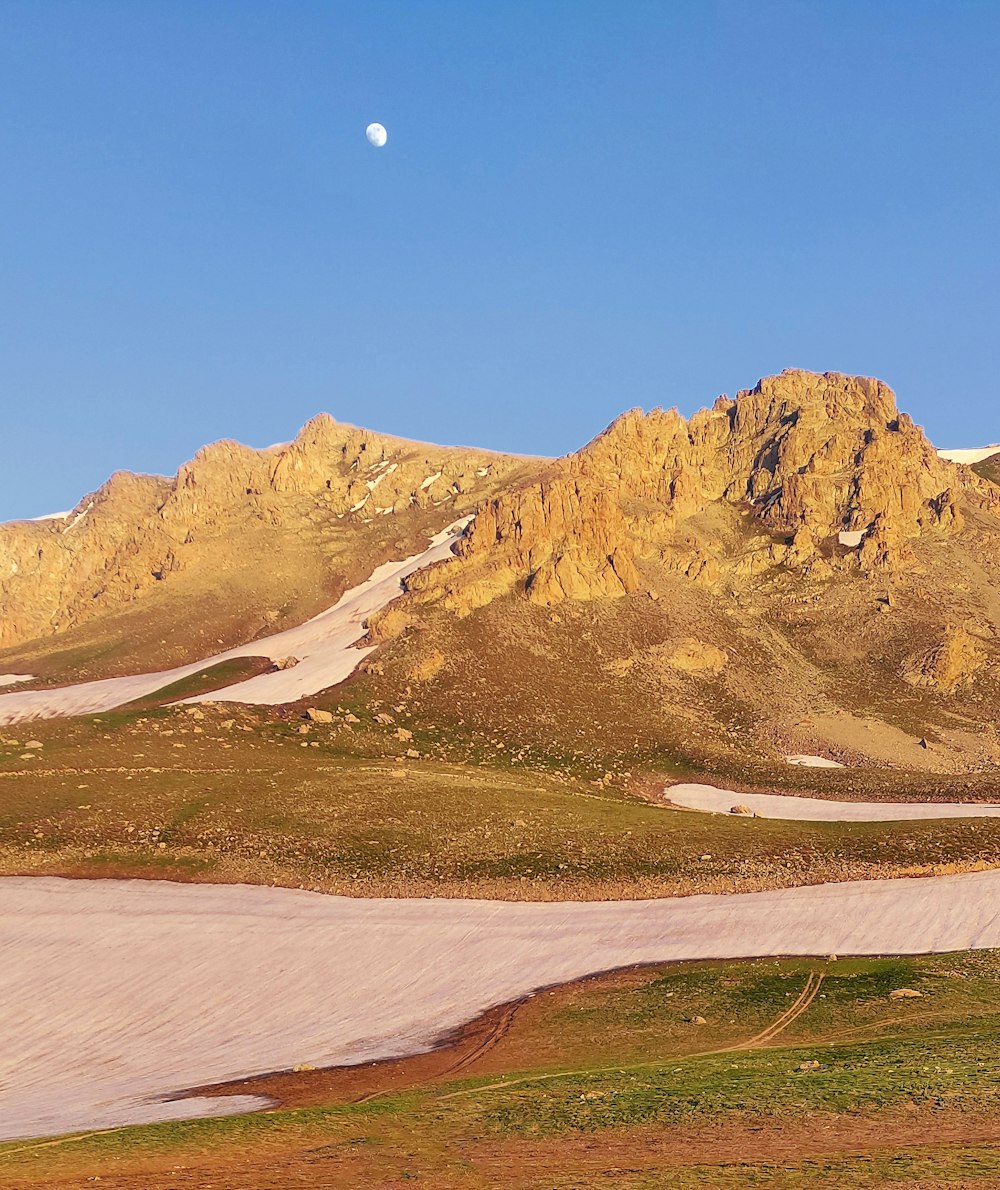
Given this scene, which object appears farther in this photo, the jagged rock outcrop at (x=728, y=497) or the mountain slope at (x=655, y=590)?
the jagged rock outcrop at (x=728, y=497)

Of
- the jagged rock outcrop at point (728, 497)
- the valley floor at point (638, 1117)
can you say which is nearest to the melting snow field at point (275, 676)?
the jagged rock outcrop at point (728, 497)

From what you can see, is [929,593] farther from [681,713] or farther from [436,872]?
[436,872]

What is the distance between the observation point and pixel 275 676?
125m

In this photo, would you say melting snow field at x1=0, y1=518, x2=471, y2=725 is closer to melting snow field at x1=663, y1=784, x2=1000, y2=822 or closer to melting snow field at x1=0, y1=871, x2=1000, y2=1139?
melting snow field at x1=663, y1=784, x2=1000, y2=822

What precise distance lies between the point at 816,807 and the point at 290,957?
186 feet

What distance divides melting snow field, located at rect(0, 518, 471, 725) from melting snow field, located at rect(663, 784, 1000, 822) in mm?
48034

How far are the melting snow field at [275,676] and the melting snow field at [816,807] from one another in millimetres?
48034

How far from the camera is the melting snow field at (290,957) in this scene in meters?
39.9

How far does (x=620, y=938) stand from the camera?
182 feet

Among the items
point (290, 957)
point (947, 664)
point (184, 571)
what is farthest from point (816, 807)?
point (184, 571)

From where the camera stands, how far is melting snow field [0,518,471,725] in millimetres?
119125

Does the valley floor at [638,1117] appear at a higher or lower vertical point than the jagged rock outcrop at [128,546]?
lower

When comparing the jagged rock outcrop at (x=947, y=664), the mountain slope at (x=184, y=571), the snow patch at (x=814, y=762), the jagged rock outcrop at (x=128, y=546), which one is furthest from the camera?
the jagged rock outcrop at (x=128, y=546)

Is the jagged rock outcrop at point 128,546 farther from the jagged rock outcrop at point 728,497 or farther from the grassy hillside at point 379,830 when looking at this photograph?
the grassy hillside at point 379,830
